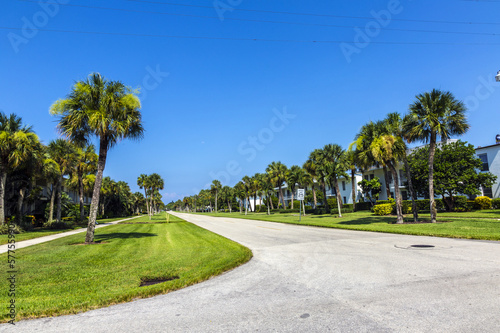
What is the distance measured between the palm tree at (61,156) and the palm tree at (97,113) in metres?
17.7

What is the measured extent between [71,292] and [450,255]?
976 centimetres

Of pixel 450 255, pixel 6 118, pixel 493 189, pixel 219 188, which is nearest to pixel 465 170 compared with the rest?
pixel 493 189

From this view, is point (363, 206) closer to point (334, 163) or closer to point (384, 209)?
point (334, 163)

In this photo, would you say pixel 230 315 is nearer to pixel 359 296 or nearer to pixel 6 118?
pixel 359 296

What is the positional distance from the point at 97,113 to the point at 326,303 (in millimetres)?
13159

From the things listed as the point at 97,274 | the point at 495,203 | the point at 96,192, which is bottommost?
the point at 97,274

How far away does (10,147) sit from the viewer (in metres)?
21.8

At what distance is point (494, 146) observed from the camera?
34.8m

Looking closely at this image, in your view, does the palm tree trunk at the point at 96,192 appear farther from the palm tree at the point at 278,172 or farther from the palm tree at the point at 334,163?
the palm tree at the point at 278,172

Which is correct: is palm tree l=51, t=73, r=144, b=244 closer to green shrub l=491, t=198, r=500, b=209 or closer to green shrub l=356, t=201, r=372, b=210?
green shrub l=491, t=198, r=500, b=209

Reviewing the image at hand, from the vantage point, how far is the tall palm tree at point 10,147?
21.6m

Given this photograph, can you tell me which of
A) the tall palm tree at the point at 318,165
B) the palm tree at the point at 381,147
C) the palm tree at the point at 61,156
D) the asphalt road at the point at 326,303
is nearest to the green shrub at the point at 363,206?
the tall palm tree at the point at 318,165

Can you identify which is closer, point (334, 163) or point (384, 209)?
point (384, 209)

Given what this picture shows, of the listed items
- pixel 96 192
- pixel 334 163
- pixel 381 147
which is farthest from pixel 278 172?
pixel 96 192
